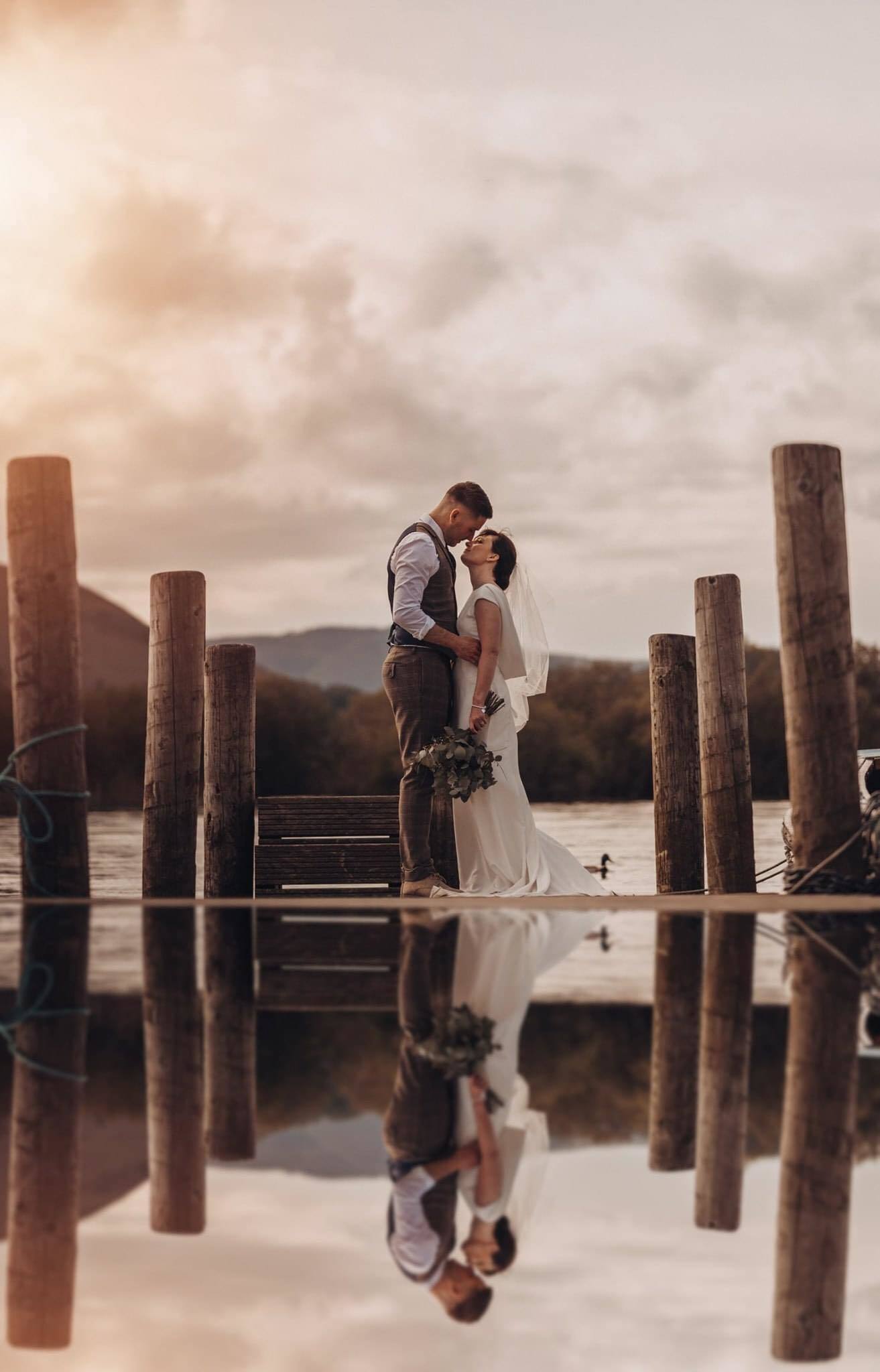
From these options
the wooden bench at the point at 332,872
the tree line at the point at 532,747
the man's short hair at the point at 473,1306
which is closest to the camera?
the man's short hair at the point at 473,1306

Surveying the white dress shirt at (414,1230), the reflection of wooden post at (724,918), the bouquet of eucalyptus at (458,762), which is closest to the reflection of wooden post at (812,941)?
the reflection of wooden post at (724,918)

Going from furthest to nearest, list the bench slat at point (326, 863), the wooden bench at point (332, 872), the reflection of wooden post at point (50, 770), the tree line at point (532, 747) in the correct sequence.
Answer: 1. the tree line at point (532, 747)
2. the bench slat at point (326, 863)
3. the wooden bench at point (332, 872)
4. the reflection of wooden post at point (50, 770)

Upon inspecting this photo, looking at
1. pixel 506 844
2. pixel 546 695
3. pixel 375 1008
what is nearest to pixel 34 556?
pixel 506 844

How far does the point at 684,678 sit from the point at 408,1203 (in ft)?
28.0

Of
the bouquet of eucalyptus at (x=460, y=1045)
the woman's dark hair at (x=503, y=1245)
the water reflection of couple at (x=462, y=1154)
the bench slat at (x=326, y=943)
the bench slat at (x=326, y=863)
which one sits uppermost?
the bench slat at (x=326, y=863)

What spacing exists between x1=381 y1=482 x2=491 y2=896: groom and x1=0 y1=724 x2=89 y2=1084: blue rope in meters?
1.68

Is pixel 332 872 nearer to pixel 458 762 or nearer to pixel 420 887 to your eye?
pixel 420 887

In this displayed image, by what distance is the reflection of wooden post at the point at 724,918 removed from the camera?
2.94 meters

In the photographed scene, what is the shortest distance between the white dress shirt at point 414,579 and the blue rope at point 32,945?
5.63 ft

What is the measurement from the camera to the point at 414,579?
805 cm

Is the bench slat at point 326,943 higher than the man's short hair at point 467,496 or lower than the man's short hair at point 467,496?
lower

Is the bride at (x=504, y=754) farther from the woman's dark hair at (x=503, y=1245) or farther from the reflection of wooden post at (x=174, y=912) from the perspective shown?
the woman's dark hair at (x=503, y=1245)

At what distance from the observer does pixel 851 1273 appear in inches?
96.0

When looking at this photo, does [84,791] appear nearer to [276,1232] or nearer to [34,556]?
[34,556]
